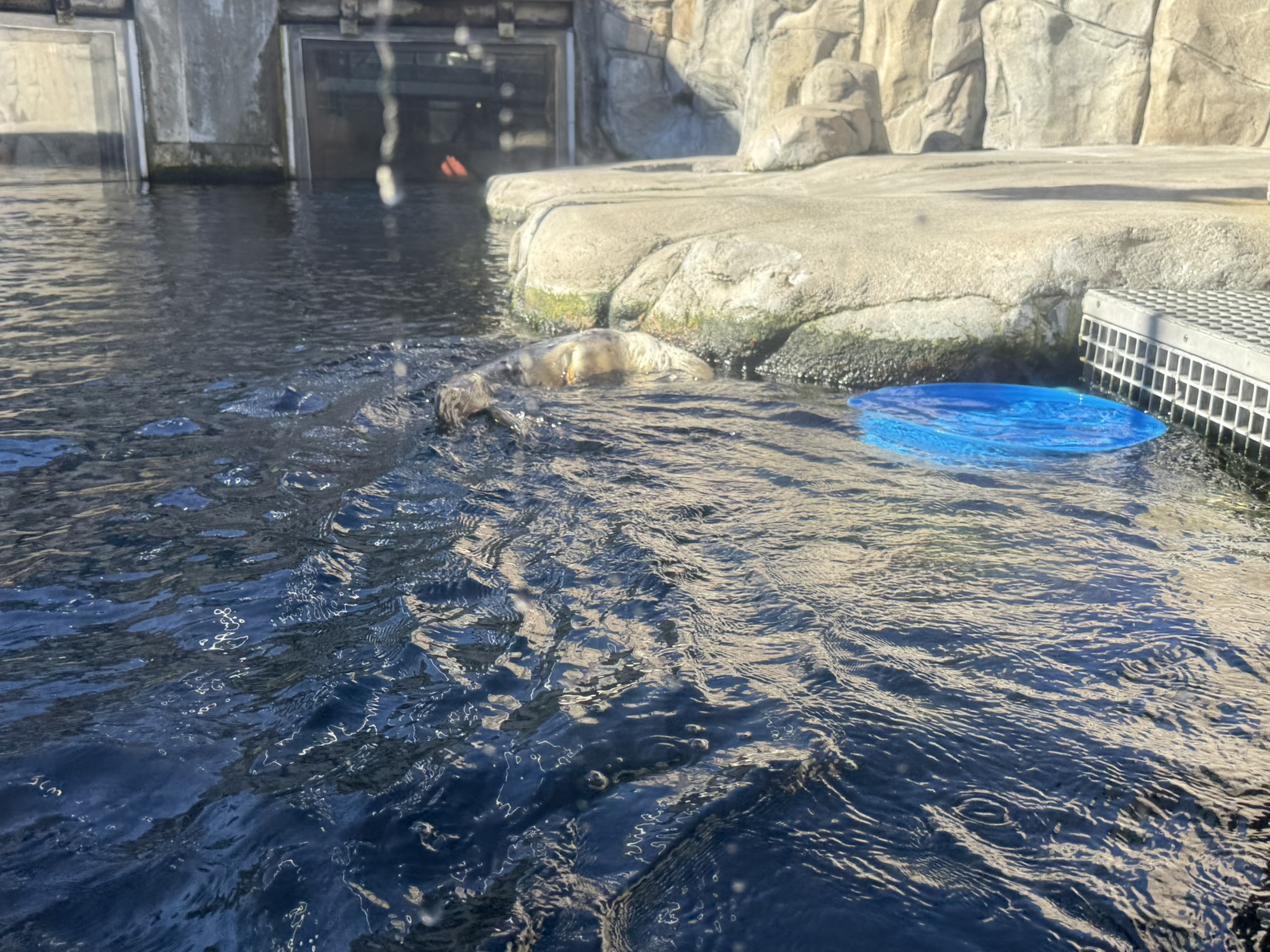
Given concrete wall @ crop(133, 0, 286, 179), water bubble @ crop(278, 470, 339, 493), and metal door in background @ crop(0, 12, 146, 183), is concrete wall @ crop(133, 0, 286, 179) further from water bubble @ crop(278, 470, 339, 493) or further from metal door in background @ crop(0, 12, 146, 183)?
water bubble @ crop(278, 470, 339, 493)

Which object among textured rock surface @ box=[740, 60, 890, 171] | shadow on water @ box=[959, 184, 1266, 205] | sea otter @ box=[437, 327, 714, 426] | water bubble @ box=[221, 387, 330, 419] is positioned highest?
textured rock surface @ box=[740, 60, 890, 171]

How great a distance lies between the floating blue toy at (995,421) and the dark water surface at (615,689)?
15cm

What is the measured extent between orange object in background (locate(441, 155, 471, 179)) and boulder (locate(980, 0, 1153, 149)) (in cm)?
937

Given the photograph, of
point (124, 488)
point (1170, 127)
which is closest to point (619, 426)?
point (124, 488)

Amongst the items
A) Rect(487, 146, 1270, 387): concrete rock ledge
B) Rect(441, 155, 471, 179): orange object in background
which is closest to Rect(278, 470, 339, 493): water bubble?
Rect(487, 146, 1270, 387): concrete rock ledge

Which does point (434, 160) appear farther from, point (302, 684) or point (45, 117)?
point (302, 684)

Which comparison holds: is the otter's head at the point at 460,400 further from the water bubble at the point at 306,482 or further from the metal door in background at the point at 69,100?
the metal door in background at the point at 69,100

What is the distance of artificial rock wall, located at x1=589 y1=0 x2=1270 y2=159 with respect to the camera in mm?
10148

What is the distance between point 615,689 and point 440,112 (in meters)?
19.1

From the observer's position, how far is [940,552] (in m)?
3.07

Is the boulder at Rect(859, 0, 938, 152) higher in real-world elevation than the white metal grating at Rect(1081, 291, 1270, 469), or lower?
higher

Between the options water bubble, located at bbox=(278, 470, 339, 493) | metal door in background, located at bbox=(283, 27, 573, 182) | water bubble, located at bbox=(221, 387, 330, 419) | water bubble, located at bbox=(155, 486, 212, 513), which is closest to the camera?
water bubble, located at bbox=(155, 486, 212, 513)

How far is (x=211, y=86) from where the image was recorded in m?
15.3

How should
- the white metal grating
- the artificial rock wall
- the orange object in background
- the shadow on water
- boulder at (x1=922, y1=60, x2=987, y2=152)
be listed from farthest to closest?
the orange object in background
boulder at (x1=922, y1=60, x2=987, y2=152)
the artificial rock wall
the shadow on water
the white metal grating
